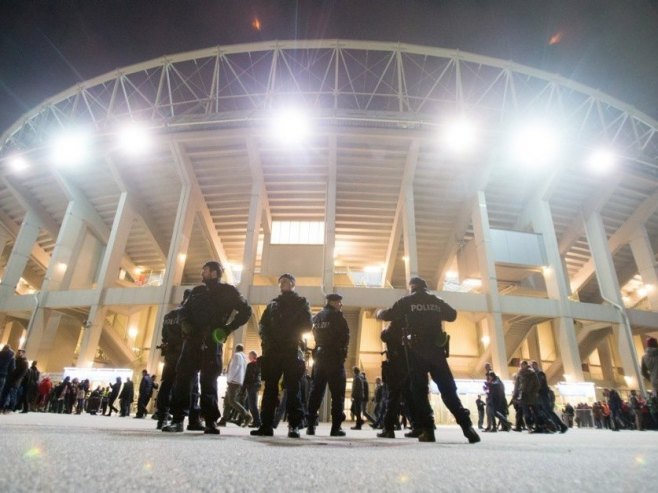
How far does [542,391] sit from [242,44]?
1937 centimetres

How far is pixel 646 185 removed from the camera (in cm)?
1991

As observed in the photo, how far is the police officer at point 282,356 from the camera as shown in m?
3.88

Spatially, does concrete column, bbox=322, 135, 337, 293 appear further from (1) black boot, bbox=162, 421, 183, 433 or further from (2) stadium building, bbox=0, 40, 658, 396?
(1) black boot, bbox=162, 421, 183, 433

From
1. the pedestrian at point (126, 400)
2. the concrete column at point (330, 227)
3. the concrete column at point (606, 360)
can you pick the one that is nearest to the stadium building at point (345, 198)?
the concrete column at point (330, 227)

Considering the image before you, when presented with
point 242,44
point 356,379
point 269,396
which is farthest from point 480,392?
point 242,44

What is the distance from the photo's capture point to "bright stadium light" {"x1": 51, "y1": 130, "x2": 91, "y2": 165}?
716 inches

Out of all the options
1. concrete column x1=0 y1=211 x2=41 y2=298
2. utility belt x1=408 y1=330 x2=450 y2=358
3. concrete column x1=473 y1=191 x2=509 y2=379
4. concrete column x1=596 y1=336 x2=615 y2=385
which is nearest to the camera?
utility belt x1=408 y1=330 x2=450 y2=358

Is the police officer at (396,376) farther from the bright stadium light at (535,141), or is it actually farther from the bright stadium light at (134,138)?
the bright stadium light at (134,138)

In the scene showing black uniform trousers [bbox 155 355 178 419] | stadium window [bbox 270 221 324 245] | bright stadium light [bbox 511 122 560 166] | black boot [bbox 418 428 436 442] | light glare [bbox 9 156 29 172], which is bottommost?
black boot [bbox 418 428 436 442]

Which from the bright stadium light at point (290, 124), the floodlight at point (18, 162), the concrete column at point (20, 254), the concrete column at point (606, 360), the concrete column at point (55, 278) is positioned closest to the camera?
the bright stadium light at point (290, 124)

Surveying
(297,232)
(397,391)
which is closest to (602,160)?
(297,232)

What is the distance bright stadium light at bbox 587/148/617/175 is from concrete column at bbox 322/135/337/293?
12965 mm

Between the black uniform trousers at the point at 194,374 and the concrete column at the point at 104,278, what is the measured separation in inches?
646

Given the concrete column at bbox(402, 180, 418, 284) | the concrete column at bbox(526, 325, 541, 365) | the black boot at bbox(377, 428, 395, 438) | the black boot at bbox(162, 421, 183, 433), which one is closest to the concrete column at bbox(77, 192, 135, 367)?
the concrete column at bbox(402, 180, 418, 284)
